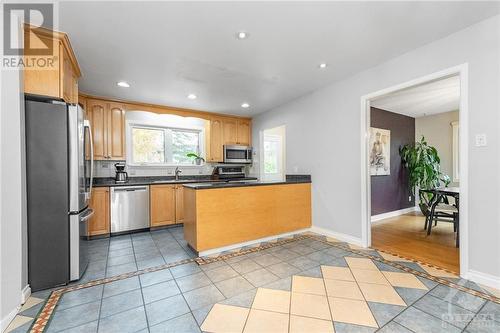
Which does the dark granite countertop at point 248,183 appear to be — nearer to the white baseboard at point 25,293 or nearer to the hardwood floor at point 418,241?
the hardwood floor at point 418,241

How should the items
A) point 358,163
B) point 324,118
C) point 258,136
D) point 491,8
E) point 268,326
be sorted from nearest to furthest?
point 268,326 < point 491,8 < point 358,163 < point 324,118 < point 258,136

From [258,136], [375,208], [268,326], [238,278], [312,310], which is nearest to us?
[268,326]

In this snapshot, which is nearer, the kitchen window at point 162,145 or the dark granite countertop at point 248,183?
the dark granite countertop at point 248,183

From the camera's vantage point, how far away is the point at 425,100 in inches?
163

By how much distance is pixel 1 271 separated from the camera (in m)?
1.51

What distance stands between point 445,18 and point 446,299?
2.41 metres

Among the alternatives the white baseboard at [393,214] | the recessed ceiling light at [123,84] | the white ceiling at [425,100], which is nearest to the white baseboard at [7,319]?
the recessed ceiling light at [123,84]

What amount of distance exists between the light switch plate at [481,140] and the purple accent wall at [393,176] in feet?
8.86

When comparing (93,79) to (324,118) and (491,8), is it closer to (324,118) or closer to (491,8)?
(324,118)

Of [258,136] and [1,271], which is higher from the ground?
[258,136]

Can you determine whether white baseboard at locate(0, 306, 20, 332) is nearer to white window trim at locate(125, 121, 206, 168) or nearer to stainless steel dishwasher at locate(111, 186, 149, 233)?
stainless steel dishwasher at locate(111, 186, 149, 233)

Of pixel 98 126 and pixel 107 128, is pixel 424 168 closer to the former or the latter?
pixel 107 128

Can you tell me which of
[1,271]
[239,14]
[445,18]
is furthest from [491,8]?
[1,271]
